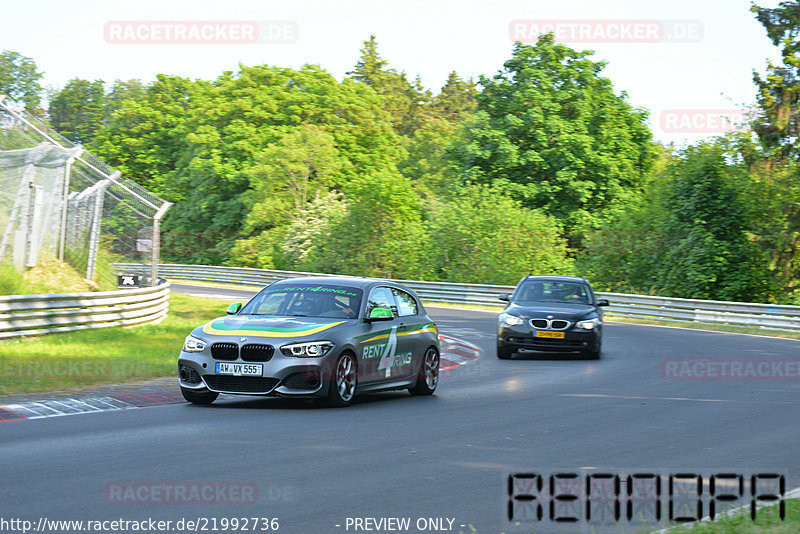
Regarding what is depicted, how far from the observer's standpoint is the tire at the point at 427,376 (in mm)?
13992

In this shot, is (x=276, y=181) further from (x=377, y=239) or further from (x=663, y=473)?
(x=663, y=473)

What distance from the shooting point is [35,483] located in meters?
7.21

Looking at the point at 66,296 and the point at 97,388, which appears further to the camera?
the point at 66,296

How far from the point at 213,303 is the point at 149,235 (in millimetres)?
10830

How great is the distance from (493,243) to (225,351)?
116 ft

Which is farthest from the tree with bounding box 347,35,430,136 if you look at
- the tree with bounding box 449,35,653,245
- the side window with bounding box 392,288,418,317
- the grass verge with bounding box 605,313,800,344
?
the side window with bounding box 392,288,418,317

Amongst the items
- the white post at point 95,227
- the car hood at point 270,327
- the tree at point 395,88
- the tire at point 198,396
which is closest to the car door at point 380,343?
the car hood at point 270,327

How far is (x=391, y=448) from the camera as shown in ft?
30.4

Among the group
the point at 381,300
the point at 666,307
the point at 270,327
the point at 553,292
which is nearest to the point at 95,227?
the point at 553,292

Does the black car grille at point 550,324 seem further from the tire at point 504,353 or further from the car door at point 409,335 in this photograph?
the car door at point 409,335

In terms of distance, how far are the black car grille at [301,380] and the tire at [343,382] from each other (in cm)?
24

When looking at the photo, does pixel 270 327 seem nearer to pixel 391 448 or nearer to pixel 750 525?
pixel 391 448

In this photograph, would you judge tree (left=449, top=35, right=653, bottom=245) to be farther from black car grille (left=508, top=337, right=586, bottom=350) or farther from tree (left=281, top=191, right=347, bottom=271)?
black car grille (left=508, top=337, right=586, bottom=350)

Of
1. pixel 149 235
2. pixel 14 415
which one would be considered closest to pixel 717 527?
pixel 14 415
